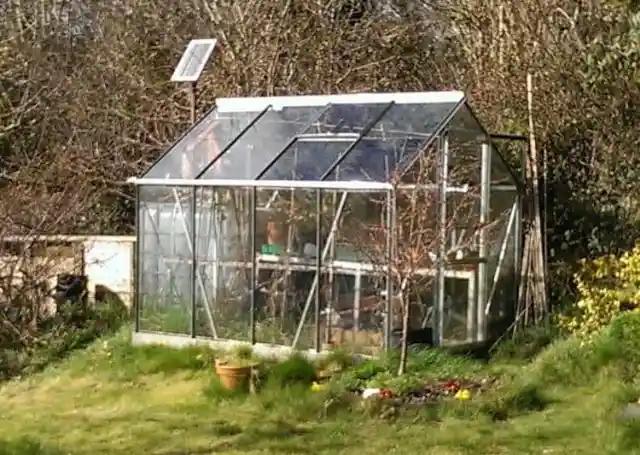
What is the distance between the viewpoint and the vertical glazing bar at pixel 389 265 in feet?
31.9

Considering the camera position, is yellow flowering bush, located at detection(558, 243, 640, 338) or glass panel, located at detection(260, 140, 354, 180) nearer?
yellow flowering bush, located at detection(558, 243, 640, 338)

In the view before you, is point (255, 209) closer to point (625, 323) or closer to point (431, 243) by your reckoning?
point (431, 243)

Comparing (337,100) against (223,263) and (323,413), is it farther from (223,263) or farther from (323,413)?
(323,413)

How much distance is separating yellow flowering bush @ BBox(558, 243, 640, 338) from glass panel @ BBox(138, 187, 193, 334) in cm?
393

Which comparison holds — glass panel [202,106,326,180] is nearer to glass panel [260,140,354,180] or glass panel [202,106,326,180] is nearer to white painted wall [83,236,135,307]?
glass panel [260,140,354,180]

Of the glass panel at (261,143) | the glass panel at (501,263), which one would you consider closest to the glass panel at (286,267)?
the glass panel at (261,143)

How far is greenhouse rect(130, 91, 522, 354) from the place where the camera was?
33.4 ft

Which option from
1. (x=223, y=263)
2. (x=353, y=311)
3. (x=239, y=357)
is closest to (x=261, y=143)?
(x=223, y=263)

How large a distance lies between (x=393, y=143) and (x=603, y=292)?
2.48m

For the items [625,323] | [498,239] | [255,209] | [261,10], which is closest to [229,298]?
[255,209]

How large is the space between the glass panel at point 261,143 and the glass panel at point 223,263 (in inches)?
9.9

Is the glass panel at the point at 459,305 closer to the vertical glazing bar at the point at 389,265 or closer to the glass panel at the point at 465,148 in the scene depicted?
the vertical glazing bar at the point at 389,265

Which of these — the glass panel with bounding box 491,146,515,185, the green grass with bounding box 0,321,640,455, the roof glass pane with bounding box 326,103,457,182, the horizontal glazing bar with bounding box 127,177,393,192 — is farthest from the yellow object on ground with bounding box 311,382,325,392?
the glass panel with bounding box 491,146,515,185

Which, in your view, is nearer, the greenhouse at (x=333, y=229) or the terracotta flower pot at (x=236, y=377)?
the terracotta flower pot at (x=236, y=377)
